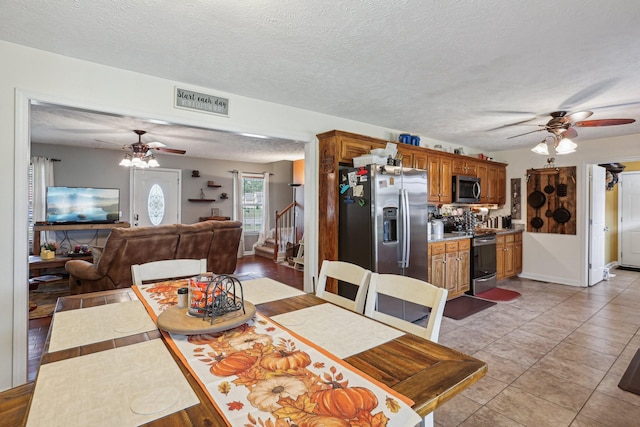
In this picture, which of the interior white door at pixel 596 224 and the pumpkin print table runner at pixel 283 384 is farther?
the interior white door at pixel 596 224

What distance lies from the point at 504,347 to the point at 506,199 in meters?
4.00

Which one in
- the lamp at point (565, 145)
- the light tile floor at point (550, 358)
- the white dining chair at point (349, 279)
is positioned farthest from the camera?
the lamp at point (565, 145)

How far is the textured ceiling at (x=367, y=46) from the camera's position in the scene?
5.93 ft

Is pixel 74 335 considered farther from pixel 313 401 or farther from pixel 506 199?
pixel 506 199

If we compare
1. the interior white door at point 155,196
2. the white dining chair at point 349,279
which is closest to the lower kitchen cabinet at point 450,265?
the white dining chair at point 349,279

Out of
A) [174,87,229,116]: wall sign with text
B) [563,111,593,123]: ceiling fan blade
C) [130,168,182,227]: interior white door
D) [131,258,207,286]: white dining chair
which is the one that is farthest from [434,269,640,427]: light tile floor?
[130,168,182,227]: interior white door

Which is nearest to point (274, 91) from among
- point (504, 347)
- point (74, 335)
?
point (74, 335)

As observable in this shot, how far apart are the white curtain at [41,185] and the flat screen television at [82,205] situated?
0.68 ft

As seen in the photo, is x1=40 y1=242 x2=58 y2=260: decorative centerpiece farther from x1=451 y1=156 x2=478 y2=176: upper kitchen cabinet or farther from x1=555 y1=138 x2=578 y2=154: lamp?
x1=555 y1=138 x2=578 y2=154: lamp

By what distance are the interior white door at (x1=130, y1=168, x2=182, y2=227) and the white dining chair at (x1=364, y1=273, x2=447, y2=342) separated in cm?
677

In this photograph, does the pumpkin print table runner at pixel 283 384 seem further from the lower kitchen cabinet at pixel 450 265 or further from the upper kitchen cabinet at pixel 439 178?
the upper kitchen cabinet at pixel 439 178

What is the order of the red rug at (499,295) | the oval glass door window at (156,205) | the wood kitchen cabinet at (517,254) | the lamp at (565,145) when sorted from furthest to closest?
the oval glass door window at (156,205) < the wood kitchen cabinet at (517,254) < the red rug at (499,295) < the lamp at (565,145)

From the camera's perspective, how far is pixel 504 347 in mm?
3070

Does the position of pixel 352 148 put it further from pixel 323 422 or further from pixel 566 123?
pixel 323 422
